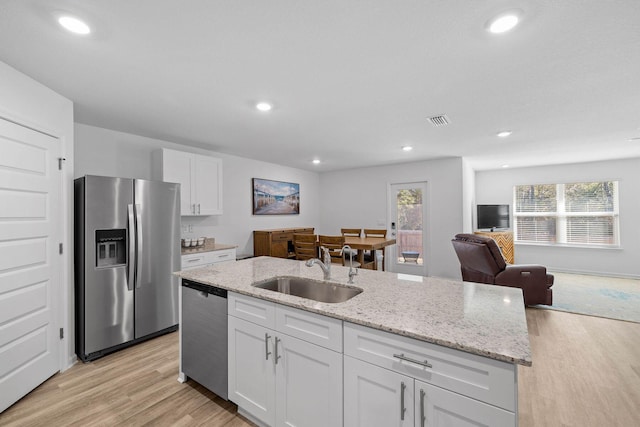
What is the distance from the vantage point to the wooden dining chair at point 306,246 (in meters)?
4.43

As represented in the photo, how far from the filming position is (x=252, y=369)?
1747 millimetres

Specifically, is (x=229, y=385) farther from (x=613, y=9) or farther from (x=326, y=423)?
(x=613, y=9)

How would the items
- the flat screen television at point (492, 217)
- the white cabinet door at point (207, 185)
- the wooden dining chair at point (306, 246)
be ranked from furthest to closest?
the flat screen television at point (492, 217)
the wooden dining chair at point (306, 246)
the white cabinet door at point (207, 185)

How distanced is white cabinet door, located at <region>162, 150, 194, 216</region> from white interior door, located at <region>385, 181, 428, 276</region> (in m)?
3.97

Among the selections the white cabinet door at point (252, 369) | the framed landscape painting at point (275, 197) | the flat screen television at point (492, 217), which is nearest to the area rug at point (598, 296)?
the flat screen television at point (492, 217)

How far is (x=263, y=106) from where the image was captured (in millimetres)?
2652

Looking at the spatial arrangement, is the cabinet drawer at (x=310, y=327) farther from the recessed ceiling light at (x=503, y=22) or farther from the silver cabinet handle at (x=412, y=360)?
the recessed ceiling light at (x=503, y=22)

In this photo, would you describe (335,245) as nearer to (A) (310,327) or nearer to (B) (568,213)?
(A) (310,327)

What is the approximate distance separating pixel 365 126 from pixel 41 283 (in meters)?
3.40

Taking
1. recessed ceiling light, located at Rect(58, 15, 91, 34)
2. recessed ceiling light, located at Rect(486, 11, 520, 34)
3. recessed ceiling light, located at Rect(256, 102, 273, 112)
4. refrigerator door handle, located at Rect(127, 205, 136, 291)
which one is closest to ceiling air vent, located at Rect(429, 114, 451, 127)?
recessed ceiling light, located at Rect(486, 11, 520, 34)

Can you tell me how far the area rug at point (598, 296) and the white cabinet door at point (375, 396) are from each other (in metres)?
3.95

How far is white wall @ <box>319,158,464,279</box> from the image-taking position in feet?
17.2

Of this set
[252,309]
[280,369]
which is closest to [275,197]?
[252,309]

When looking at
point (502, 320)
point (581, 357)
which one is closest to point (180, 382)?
point (502, 320)
